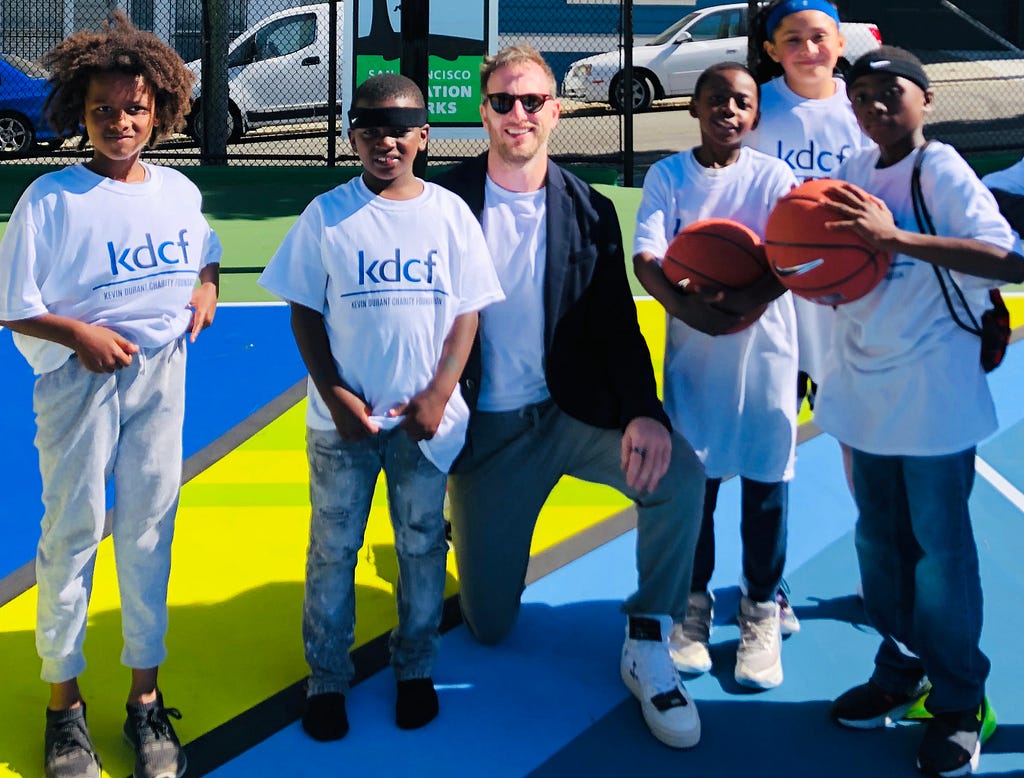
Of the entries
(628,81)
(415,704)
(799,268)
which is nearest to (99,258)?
(415,704)

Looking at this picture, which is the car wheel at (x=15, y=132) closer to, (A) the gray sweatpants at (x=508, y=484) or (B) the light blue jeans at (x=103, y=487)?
(A) the gray sweatpants at (x=508, y=484)

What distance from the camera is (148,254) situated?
3842 millimetres

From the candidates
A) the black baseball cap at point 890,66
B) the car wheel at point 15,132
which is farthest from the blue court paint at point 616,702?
the car wheel at point 15,132

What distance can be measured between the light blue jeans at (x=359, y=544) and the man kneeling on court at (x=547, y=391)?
15.5 inches

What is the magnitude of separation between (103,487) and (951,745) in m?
2.69

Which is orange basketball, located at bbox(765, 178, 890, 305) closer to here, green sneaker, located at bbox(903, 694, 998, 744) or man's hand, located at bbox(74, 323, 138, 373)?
green sneaker, located at bbox(903, 694, 998, 744)

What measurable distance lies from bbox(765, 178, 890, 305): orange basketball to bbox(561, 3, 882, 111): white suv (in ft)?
58.7

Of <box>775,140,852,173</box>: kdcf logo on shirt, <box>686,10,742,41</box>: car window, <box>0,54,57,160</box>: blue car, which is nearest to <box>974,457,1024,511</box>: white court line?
<box>775,140,852,173</box>: kdcf logo on shirt

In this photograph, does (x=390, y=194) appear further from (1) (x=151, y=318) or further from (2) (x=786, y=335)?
(2) (x=786, y=335)

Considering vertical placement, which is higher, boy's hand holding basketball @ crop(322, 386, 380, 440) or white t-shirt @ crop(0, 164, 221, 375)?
white t-shirt @ crop(0, 164, 221, 375)

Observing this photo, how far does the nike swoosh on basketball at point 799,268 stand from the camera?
3844 mm

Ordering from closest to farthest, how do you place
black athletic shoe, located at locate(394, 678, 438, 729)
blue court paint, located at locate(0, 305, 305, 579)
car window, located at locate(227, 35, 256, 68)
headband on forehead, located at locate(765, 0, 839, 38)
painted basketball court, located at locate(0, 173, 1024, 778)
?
painted basketball court, located at locate(0, 173, 1024, 778) < black athletic shoe, located at locate(394, 678, 438, 729) < headband on forehead, located at locate(765, 0, 839, 38) < blue court paint, located at locate(0, 305, 305, 579) < car window, located at locate(227, 35, 256, 68)

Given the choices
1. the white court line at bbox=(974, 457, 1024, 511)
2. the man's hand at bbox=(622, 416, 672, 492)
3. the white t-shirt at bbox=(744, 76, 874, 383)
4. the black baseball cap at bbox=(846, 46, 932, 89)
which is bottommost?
the white court line at bbox=(974, 457, 1024, 511)

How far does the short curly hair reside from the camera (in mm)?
3883
